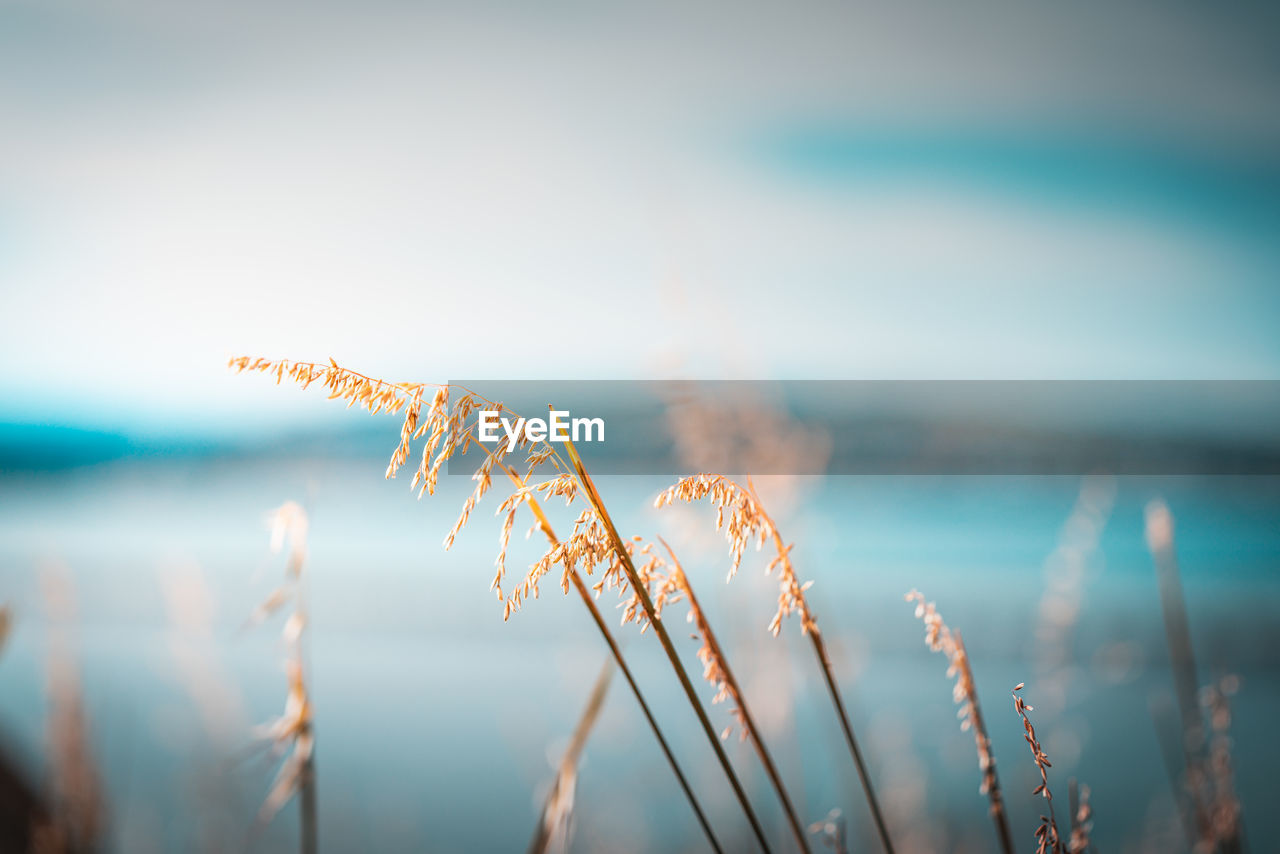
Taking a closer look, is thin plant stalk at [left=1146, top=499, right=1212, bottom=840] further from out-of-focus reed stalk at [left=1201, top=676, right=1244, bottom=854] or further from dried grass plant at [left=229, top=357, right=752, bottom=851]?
dried grass plant at [left=229, top=357, right=752, bottom=851]

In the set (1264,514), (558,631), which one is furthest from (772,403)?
(1264,514)

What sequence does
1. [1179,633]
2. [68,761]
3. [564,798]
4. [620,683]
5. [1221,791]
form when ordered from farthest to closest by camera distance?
[620,683] < [1179,633] < [1221,791] < [68,761] < [564,798]

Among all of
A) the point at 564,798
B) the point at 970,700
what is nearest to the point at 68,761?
the point at 564,798

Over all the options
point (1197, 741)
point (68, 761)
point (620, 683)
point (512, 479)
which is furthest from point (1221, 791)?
point (620, 683)

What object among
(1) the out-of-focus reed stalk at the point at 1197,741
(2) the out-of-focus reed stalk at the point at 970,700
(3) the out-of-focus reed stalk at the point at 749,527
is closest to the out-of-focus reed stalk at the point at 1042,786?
(2) the out-of-focus reed stalk at the point at 970,700

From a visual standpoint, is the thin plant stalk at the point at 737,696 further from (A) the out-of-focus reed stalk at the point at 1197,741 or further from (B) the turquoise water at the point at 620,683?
(A) the out-of-focus reed stalk at the point at 1197,741

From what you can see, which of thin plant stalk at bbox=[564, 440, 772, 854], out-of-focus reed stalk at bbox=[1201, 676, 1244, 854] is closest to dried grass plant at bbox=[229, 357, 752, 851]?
thin plant stalk at bbox=[564, 440, 772, 854]

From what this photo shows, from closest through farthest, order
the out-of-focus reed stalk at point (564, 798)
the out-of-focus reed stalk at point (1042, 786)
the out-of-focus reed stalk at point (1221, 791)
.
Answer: the out-of-focus reed stalk at point (564, 798), the out-of-focus reed stalk at point (1042, 786), the out-of-focus reed stalk at point (1221, 791)

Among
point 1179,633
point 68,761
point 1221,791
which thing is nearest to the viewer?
point 68,761

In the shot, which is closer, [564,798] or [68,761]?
[564,798]

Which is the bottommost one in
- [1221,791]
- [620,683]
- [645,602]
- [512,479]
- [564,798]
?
[620,683]

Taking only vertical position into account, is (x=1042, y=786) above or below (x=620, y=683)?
above

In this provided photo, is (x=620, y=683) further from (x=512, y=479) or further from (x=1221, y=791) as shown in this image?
(x=512, y=479)

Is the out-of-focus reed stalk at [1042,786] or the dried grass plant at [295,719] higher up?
the dried grass plant at [295,719]
